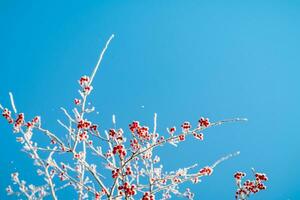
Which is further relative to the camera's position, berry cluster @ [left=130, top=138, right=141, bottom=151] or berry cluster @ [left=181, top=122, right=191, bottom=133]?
berry cluster @ [left=130, top=138, right=141, bottom=151]

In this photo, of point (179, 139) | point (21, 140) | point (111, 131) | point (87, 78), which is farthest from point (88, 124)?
point (179, 139)

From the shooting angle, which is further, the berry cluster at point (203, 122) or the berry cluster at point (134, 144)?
the berry cluster at point (134, 144)

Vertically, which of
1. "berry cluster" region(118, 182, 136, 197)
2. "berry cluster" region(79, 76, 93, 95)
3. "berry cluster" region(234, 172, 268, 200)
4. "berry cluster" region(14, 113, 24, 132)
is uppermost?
"berry cluster" region(79, 76, 93, 95)

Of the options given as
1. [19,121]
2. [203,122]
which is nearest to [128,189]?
[203,122]

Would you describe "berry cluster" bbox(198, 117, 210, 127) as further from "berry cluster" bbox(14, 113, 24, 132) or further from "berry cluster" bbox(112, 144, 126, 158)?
"berry cluster" bbox(14, 113, 24, 132)

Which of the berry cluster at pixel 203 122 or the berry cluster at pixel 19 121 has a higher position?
the berry cluster at pixel 203 122

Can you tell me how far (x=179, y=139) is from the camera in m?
5.10

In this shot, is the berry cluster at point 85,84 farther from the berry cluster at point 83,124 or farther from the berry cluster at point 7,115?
the berry cluster at point 7,115

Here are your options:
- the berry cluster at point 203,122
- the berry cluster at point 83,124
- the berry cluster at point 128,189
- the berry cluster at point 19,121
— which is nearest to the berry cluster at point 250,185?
the berry cluster at point 203,122

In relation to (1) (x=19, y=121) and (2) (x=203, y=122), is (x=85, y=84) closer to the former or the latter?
(1) (x=19, y=121)

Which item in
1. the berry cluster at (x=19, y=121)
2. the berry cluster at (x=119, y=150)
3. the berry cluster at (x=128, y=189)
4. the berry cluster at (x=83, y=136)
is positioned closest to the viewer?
the berry cluster at (x=19, y=121)

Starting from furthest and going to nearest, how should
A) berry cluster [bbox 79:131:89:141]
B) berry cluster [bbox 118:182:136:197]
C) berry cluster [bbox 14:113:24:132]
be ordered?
berry cluster [bbox 79:131:89:141], berry cluster [bbox 118:182:136:197], berry cluster [bbox 14:113:24:132]

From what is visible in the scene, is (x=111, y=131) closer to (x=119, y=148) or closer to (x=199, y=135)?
(x=119, y=148)

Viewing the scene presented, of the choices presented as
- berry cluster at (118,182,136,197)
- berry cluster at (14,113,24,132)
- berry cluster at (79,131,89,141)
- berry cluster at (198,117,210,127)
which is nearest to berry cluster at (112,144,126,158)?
berry cluster at (118,182,136,197)
